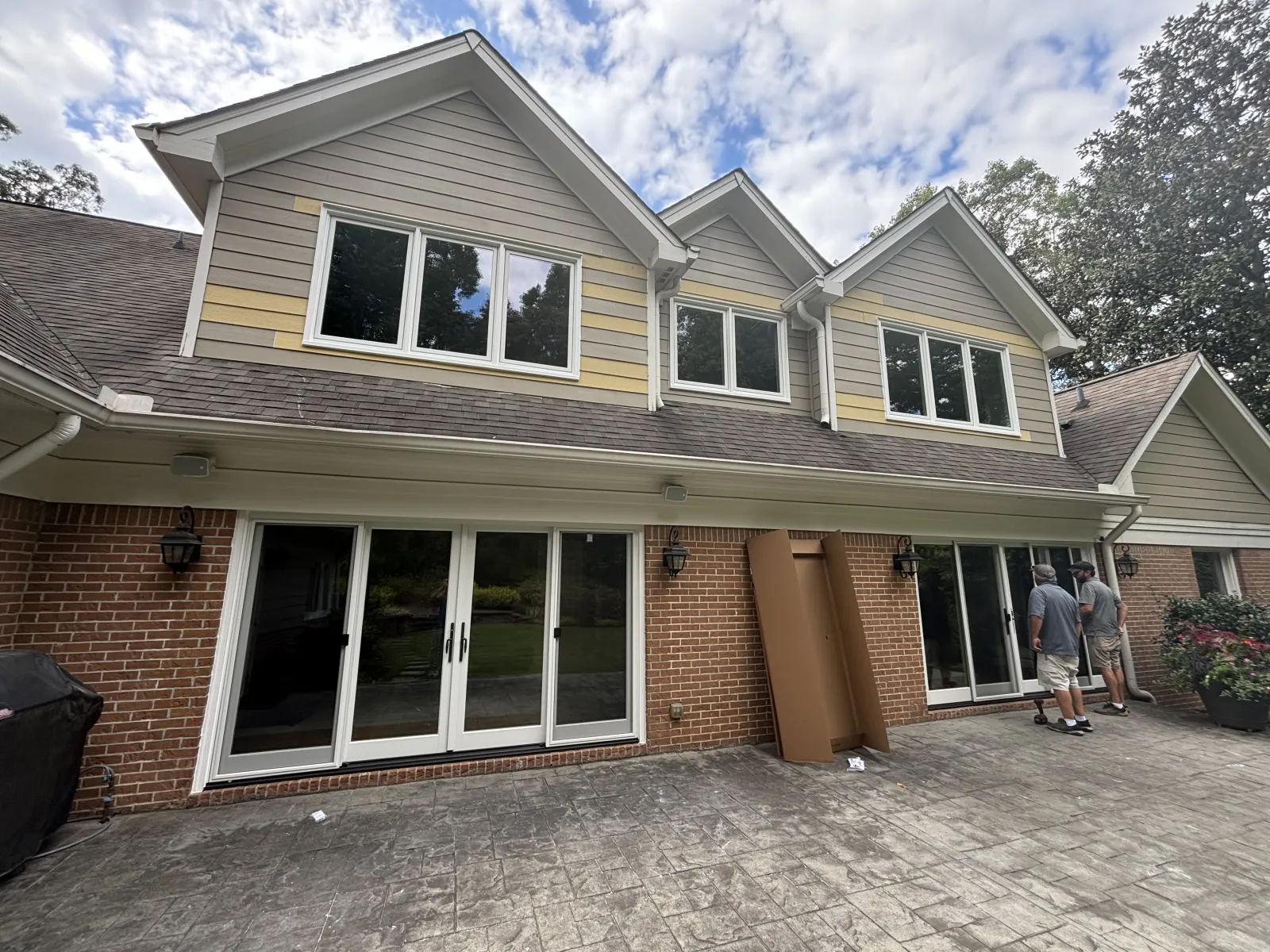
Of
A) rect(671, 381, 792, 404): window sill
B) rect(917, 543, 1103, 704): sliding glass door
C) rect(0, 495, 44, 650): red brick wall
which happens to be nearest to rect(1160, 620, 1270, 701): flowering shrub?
rect(917, 543, 1103, 704): sliding glass door

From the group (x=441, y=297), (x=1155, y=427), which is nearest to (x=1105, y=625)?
(x=1155, y=427)

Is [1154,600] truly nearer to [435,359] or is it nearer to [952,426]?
[952,426]

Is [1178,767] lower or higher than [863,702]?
lower

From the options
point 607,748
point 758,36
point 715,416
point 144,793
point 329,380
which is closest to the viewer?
point 144,793

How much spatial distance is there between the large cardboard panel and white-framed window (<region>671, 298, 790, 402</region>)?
2050 mm

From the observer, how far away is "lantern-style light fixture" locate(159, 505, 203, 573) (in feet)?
11.8

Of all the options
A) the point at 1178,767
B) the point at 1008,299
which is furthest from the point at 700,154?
the point at 1178,767

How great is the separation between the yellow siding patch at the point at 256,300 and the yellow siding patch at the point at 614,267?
2712 millimetres

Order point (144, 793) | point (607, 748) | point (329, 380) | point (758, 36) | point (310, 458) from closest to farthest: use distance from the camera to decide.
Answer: point (144, 793) < point (310, 458) < point (329, 380) < point (607, 748) < point (758, 36)

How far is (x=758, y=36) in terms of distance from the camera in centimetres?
730

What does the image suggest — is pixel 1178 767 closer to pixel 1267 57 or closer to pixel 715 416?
pixel 715 416

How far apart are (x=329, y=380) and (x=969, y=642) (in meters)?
7.71

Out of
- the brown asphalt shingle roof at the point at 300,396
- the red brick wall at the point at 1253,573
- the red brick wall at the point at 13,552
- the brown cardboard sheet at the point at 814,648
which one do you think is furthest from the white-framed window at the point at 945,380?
the red brick wall at the point at 13,552

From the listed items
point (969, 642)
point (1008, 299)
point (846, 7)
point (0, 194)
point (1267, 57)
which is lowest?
point (969, 642)
